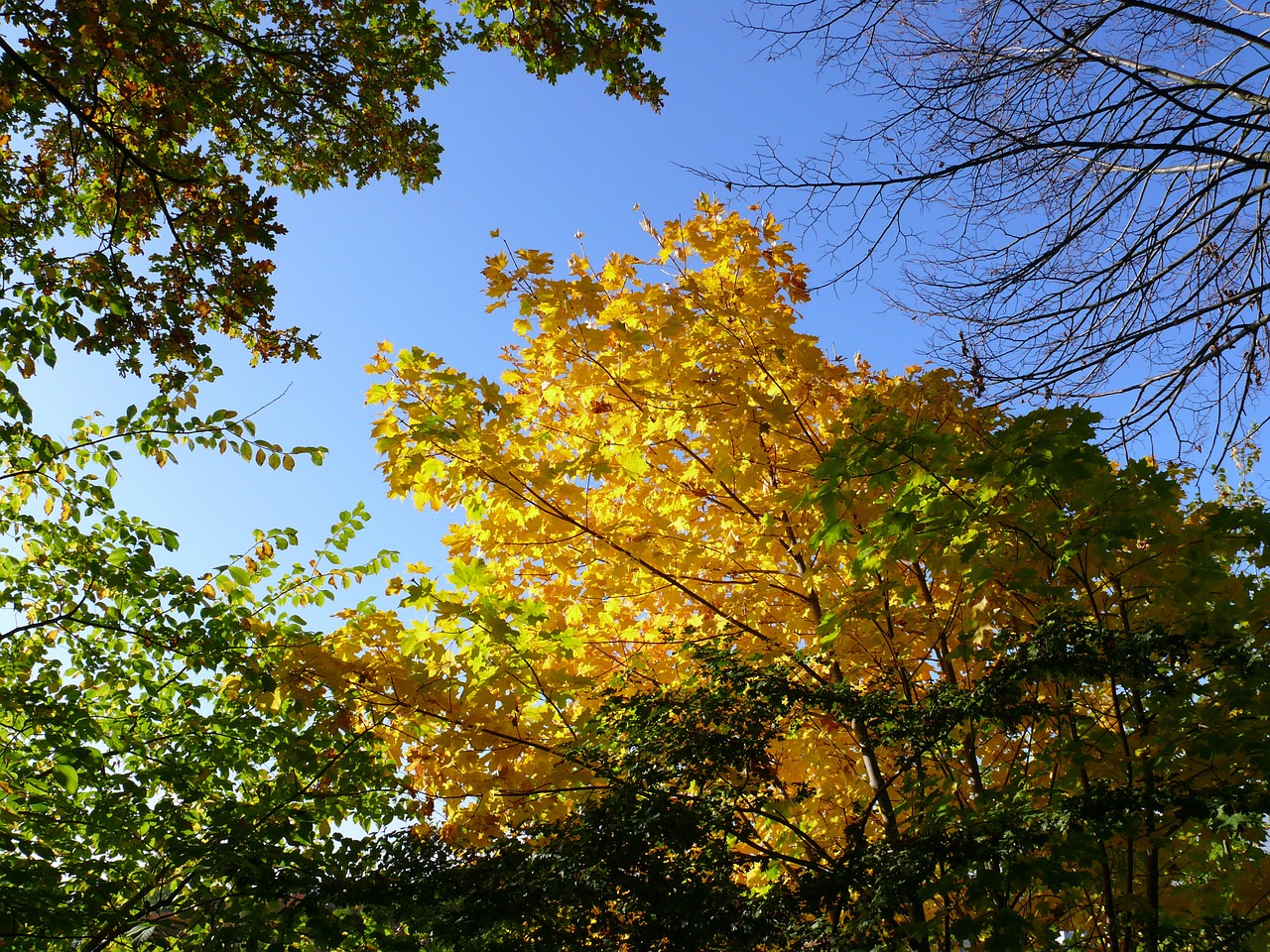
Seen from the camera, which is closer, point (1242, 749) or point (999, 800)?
point (1242, 749)

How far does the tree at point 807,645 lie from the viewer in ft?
8.90

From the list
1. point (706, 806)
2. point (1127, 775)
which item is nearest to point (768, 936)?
point (706, 806)

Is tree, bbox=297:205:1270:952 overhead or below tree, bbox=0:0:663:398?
below

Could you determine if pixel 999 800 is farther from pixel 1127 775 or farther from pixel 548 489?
pixel 548 489

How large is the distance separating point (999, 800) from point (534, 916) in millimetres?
1779

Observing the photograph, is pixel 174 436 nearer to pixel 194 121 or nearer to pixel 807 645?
pixel 194 121

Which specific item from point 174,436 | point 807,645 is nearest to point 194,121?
point 174,436

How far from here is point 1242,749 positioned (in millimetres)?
2504

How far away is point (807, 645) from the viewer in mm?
4238

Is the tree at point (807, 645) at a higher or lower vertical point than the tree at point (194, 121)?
lower

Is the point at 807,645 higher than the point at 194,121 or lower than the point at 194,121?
lower

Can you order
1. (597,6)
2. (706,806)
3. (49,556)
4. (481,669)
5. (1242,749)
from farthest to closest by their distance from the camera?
(49,556)
(597,6)
(481,669)
(706,806)
(1242,749)

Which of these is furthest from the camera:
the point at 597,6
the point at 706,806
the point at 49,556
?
the point at 49,556

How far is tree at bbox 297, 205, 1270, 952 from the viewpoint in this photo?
2.71 metres
